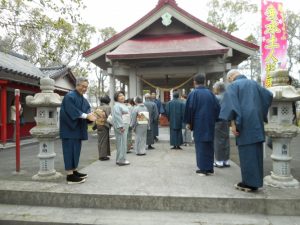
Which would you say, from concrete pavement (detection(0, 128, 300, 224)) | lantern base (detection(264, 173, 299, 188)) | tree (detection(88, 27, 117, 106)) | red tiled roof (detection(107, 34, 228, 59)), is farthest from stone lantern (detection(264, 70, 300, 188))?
tree (detection(88, 27, 117, 106))

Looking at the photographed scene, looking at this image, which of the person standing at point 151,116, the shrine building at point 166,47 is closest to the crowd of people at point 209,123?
the person standing at point 151,116

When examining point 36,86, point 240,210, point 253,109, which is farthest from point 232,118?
point 36,86

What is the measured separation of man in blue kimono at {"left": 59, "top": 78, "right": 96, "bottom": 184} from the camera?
4477 mm

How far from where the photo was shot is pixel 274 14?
629 cm

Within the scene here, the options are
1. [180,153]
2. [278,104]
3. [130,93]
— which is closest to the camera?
[278,104]

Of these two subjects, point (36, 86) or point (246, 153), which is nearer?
point (246, 153)

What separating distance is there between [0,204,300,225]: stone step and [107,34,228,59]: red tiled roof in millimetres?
6456

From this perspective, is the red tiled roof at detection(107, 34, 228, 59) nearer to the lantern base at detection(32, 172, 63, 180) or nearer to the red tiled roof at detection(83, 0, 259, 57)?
the red tiled roof at detection(83, 0, 259, 57)

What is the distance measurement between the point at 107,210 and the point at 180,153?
394 cm

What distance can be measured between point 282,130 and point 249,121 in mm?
755

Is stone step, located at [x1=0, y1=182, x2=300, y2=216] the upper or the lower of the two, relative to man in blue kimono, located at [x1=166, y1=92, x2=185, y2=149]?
lower

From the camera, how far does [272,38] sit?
6312 millimetres

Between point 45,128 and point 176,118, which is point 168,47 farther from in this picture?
point 45,128

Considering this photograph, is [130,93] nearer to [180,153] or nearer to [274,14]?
[180,153]
